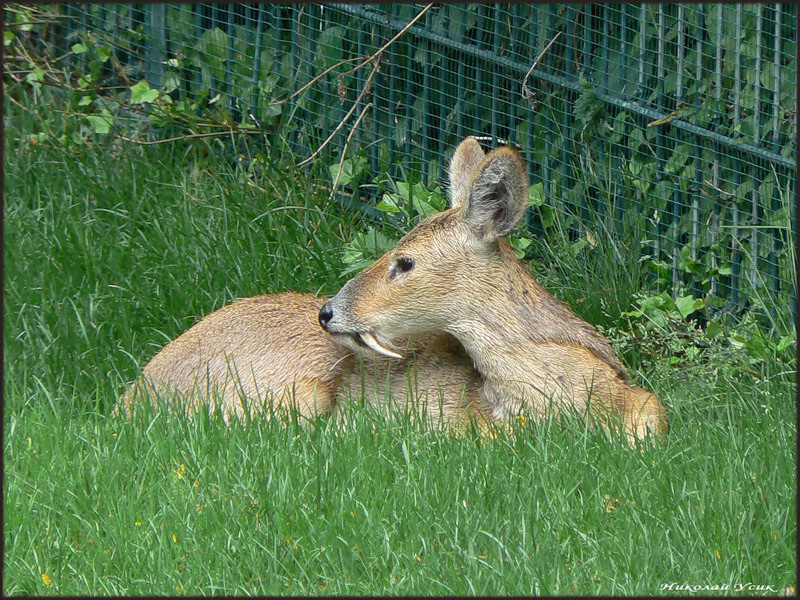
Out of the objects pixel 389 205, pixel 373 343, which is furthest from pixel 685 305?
pixel 373 343

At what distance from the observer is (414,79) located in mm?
7680

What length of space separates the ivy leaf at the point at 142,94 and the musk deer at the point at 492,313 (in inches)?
125

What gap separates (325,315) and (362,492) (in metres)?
1.19

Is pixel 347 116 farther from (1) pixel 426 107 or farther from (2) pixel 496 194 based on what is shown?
(2) pixel 496 194

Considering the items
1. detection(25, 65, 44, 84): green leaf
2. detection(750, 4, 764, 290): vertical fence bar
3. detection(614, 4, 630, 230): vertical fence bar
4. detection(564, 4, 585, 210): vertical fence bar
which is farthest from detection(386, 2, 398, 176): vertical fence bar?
detection(25, 65, 44, 84): green leaf

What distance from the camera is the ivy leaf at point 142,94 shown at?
802cm

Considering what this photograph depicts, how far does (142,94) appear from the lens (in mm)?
8062

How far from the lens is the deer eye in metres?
5.34

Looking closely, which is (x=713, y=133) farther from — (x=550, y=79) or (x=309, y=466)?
(x=309, y=466)

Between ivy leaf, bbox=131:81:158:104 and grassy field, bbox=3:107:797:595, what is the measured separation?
1823 mm

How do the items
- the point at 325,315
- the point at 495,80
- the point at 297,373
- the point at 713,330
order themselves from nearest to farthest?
1. the point at 325,315
2. the point at 297,373
3. the point at 713,330
4. the point at 495,80

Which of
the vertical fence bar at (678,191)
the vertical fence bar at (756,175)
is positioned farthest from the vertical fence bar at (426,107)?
the vertical fence bar at (756,175)

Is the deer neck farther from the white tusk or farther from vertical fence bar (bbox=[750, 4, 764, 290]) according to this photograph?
vertical fence bar (bbox=[750, 4, 764, 290])

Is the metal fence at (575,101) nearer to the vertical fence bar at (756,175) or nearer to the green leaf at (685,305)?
the vertical fence bar at (756,175)
